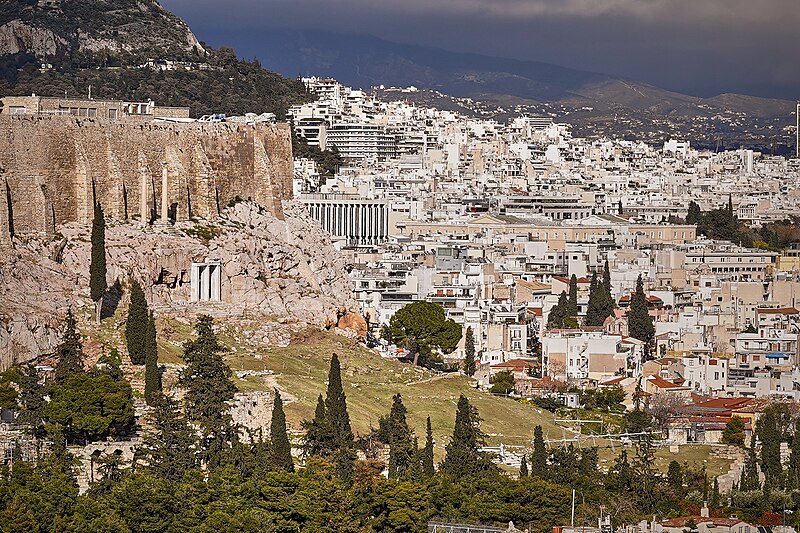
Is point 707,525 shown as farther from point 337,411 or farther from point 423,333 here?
point 423,333

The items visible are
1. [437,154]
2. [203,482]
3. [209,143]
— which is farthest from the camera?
[437,154]

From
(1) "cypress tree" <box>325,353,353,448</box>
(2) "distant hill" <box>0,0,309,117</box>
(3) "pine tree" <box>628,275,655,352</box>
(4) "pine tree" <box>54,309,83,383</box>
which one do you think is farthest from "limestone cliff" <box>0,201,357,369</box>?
(2) "distant hill" <box>0,0,309,117</box>

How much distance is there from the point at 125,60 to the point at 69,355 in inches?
3006

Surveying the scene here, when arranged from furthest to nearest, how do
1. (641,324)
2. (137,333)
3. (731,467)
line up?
(641,324) → (731,467) → (137,333)

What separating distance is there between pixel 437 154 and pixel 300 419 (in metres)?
105

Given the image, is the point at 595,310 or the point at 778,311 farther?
the point at 778,311

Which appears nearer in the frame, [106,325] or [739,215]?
[106,325]

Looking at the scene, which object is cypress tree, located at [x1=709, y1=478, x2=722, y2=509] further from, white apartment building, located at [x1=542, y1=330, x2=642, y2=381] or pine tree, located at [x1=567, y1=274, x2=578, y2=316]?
pine tree, located at [x1=567, y1=274, x2=578, y2=316]

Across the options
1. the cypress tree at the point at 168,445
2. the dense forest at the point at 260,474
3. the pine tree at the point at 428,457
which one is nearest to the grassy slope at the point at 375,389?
the dense forest at the point at 260,474

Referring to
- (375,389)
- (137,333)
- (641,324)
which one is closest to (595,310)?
(641,324)

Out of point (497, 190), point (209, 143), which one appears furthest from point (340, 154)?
point (209, 143)

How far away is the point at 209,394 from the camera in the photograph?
37.5 meters

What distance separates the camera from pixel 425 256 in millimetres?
82688

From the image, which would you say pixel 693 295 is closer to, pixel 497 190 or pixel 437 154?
pixel 497 190
